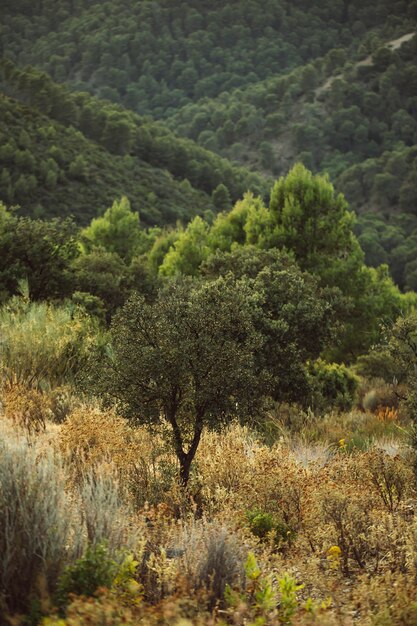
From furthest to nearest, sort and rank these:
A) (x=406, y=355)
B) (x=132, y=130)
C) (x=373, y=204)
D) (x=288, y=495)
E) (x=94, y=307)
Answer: (x=373, y=204) < (x=132, y=130) < (x=94, y=307) < (x=406, y=355) < (x=288, y=495)

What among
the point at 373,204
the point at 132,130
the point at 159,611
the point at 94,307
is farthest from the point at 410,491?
the point at 373,204

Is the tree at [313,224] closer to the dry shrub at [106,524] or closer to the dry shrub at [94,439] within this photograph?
the dry shrub at [94,439]

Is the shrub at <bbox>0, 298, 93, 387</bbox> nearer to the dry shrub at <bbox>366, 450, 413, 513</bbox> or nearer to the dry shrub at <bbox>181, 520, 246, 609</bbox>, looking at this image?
the dry shrub at <bbox>366, 450, 413, 513</bbox>

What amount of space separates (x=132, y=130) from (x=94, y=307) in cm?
6567

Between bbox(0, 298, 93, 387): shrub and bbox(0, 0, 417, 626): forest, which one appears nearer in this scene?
bbox(0, 0, 417, 626): forest

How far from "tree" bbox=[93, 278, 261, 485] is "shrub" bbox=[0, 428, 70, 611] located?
228cm

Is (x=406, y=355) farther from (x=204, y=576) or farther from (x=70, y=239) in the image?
(x=70, y=239)

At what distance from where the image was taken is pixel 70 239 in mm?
19391

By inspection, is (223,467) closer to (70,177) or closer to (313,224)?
(313,224)

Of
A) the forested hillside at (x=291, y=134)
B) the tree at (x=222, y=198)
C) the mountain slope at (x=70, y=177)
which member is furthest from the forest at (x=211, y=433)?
the tree at (x=222, y=198)

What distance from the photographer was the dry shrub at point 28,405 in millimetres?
8078

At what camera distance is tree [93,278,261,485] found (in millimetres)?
6719

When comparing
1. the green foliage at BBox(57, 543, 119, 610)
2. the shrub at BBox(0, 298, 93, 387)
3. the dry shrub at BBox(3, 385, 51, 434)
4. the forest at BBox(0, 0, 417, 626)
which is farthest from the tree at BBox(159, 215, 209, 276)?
the green foliage at BBox(57, 543, 119, 610)

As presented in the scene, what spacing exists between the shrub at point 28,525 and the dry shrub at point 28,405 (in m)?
3.48
